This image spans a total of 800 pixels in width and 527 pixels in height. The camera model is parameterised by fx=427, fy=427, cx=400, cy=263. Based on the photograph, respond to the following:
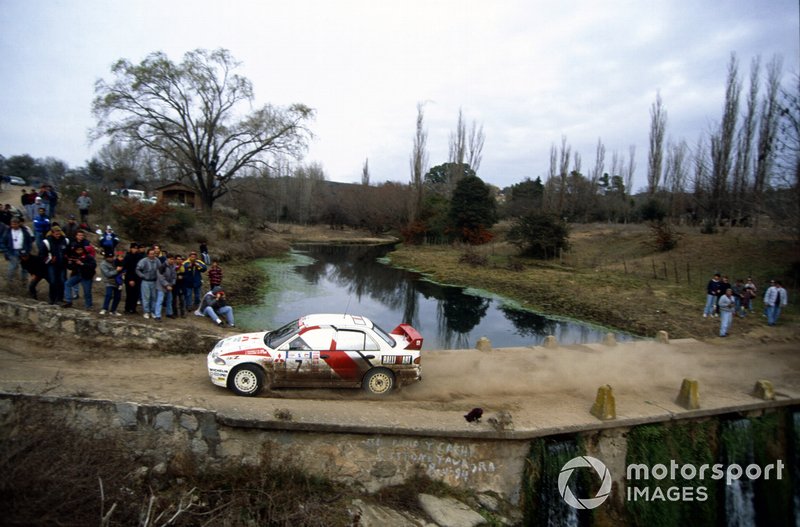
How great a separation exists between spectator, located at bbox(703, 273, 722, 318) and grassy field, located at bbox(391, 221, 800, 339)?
0.47 meters

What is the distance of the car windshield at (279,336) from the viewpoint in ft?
27.8

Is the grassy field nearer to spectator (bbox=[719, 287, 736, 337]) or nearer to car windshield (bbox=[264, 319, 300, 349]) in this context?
spectator (bbox=[719, 287, 736, 337])

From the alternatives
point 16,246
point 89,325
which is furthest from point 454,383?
point 16,246

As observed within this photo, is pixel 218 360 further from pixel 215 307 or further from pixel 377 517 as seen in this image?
pixel 215 307

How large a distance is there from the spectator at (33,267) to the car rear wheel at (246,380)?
21.9 feet

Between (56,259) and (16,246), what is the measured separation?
1.77 metres

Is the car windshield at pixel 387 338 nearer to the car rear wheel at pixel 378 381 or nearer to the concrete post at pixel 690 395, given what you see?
the car rear wheel at pixel 378 381

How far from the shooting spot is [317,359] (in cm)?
845

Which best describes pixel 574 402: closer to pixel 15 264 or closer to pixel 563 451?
pixel 563 451

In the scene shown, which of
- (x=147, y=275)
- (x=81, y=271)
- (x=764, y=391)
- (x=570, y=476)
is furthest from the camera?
(x=147, y=275)

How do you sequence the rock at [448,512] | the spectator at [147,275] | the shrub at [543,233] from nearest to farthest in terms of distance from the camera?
1. the rock at [448,512]
2. the spectator at [147,275]
3. the shrub at [543,233]

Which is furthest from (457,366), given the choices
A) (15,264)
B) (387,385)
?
(15,264)

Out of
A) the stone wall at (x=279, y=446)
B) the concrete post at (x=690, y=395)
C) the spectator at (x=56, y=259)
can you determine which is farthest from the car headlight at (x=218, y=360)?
the concrete post at (x=690, y=395)

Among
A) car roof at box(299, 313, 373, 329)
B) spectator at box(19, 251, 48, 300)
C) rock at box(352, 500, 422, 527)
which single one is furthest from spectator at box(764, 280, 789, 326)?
spectator at box(19, 251, 48, 300)
